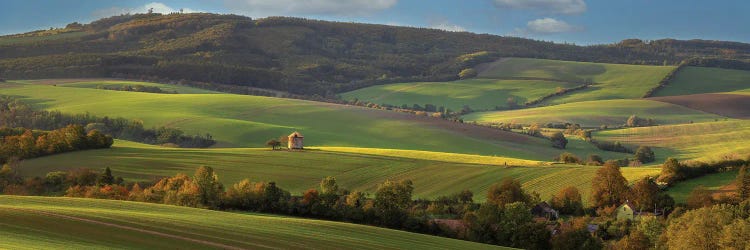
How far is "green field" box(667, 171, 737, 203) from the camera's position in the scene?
72750 mm

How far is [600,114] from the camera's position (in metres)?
156

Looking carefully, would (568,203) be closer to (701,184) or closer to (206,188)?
(701,184)

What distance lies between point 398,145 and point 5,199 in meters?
72.4

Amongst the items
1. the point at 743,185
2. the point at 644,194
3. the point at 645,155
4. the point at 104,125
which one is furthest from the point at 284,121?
the point at 743,185

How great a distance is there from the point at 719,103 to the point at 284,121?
9132 centimetres

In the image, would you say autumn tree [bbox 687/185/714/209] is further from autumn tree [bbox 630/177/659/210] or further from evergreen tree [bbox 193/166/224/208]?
evergreen tree [bbox 193/166/224/208]

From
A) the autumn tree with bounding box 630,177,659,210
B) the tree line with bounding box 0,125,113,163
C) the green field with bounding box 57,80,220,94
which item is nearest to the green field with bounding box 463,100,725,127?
the green field with bounding box 57,80,220,94

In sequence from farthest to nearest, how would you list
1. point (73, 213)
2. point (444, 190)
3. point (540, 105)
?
1. point (540, 105)
2. point (444, 190)
3. point (73, 213)

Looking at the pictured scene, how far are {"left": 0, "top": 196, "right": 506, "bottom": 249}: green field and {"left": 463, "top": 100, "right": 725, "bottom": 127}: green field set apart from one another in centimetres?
10165

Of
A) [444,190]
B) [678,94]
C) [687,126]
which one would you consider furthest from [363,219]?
[678,94]

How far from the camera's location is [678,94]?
639ft

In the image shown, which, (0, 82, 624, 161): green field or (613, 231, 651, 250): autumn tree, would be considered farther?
(0, 82, 624, 161): green field

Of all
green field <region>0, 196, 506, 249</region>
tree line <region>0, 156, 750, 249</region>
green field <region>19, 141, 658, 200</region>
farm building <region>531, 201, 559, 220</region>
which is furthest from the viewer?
green field <region>19, 141, 658, 200</region>

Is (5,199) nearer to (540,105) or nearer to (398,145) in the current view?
(398,145)
